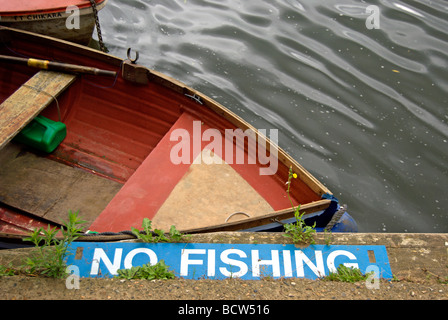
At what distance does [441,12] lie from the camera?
868cm

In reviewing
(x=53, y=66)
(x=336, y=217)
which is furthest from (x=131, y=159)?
(x=336, y=217)

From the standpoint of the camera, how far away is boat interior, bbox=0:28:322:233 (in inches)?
174

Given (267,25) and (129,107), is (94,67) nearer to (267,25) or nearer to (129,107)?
(129,107)

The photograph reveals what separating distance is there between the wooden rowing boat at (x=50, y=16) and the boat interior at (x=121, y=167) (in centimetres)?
38

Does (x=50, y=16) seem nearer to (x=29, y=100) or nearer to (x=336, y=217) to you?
(x=29, y=100)

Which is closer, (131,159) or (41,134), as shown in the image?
(41,134)

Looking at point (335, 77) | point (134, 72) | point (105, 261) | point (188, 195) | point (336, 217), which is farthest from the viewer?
point (335, 77)

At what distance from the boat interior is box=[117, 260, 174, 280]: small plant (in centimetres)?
78

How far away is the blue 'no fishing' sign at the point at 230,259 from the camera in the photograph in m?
3.54

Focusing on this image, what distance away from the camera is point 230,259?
364 cm

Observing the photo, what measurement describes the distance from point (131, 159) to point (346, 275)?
318cm

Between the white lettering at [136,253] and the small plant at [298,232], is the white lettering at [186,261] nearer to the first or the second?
the white lettering at [136,253]
